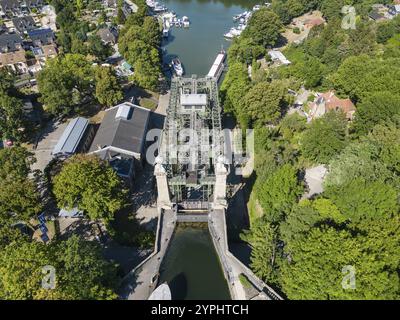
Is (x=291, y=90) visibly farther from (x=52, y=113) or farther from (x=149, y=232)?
(x=52, y=113)

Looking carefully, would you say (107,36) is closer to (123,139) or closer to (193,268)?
(123,139)

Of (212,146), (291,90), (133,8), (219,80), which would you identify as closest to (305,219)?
(212,146)

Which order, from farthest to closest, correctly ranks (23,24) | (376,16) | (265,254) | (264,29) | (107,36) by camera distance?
(23,24) < (376,16) < (107,36) < (264,29) < (265,254)

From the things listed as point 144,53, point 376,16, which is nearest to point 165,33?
point 144,53

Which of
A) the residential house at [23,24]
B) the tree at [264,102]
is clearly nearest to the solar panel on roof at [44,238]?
the tree at [264,102]

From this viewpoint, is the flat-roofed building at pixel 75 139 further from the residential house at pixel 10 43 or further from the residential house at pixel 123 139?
A: the residential house at pixel 10 43

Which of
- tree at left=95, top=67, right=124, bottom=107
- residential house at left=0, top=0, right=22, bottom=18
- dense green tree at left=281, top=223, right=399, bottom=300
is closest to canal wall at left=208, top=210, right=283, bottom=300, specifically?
dense green tree at left=281, top=223, right=399, bottom=300
